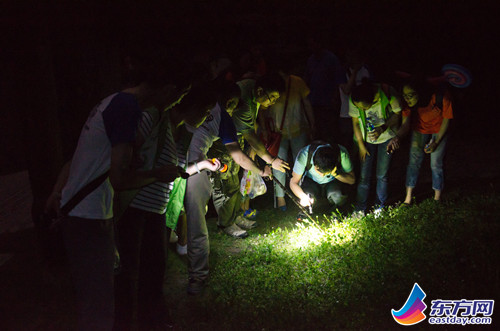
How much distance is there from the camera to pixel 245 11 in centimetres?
1084

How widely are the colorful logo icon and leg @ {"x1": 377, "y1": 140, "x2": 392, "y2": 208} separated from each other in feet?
8.86

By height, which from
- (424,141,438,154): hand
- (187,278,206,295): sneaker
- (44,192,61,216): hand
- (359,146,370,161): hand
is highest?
(44,192,61,216): hand

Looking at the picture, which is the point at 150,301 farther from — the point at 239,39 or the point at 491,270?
the point at 239,39

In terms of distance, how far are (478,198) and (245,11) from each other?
24.1 feet

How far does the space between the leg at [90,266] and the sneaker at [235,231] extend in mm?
3779

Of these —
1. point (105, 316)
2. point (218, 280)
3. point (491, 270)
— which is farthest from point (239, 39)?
point (105, 316)

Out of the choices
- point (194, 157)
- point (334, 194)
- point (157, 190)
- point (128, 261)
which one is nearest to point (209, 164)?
point (194, 157)

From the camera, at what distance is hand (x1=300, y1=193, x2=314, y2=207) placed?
21.7ft

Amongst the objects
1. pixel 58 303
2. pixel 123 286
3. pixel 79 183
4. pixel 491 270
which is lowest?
pixel 58 303

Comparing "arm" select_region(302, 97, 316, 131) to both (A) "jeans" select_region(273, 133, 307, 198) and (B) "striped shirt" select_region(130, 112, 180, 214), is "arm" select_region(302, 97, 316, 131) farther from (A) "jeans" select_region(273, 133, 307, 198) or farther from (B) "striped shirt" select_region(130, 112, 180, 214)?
(B) "striped shirt" select_region(130, 112, 180, 214)

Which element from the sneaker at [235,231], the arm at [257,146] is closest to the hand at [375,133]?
the arm at [257,146]

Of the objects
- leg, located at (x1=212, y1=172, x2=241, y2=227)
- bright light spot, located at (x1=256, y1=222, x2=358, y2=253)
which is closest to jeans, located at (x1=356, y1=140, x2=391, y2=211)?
bright light spot, located at (x1=256, y1=222, x2=358, y2=253)

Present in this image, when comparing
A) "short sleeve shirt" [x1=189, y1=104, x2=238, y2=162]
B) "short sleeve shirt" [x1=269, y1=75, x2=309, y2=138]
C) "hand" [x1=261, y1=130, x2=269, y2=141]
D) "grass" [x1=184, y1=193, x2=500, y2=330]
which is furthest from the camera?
"short sleeve shirt" [x1=269, y1=75, x2=309, y2=138]

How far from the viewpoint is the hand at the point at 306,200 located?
6622mm
